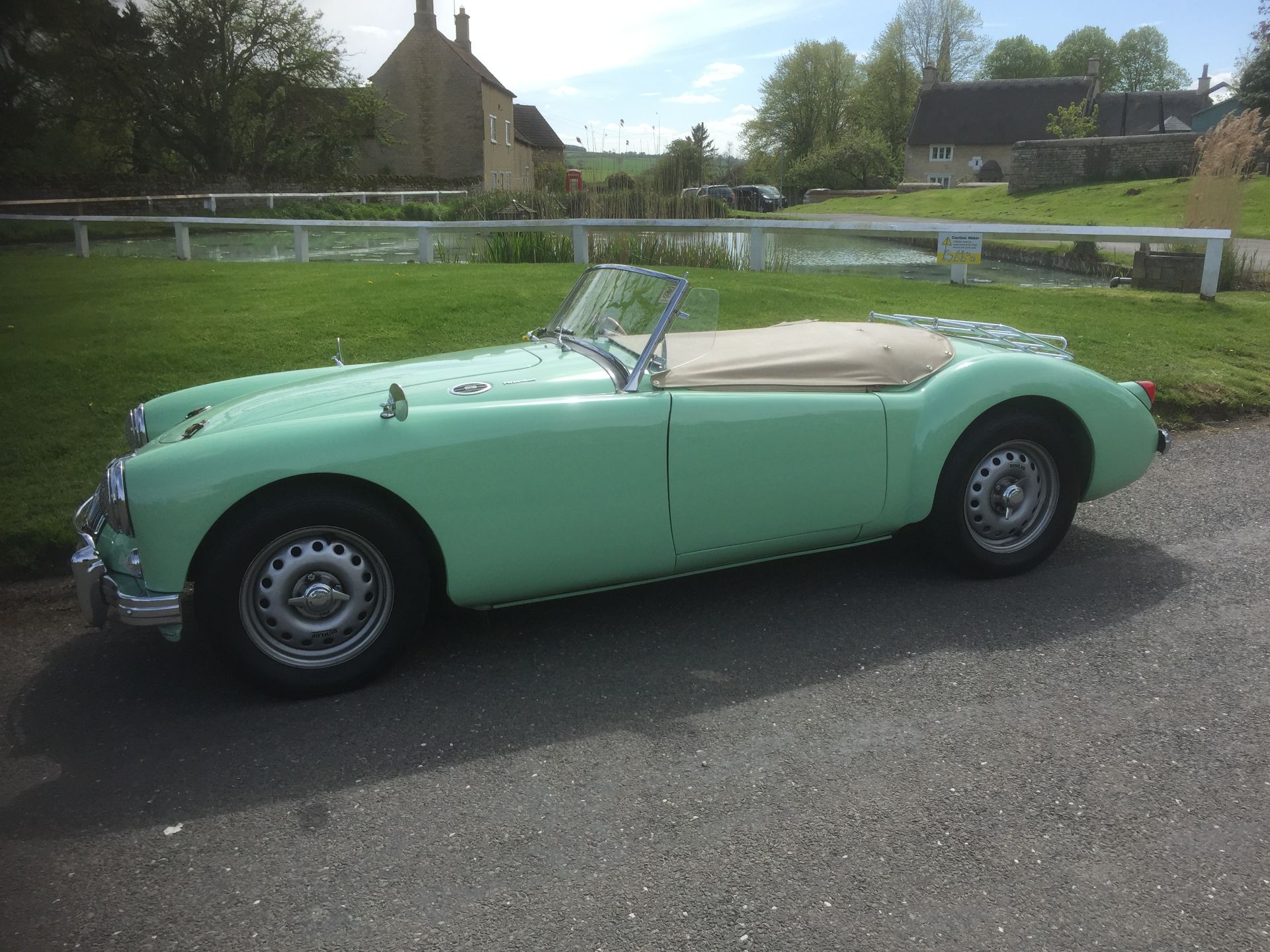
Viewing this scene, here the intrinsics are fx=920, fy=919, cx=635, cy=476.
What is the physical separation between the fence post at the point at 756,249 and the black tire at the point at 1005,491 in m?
8.77

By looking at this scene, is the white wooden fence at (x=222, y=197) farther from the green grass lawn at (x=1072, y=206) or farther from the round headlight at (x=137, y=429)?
the green grass lawn at (x=1072, y=206)

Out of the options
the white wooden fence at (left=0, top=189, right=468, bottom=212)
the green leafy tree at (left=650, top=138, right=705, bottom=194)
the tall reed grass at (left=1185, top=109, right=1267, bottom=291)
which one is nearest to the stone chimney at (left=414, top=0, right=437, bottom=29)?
the white wooden fence at (left=0, top=189, right=468, bottom=212)

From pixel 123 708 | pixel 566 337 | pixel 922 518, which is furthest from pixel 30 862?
pixel 922 518

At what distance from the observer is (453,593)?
3.20m

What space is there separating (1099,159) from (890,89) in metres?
43.0

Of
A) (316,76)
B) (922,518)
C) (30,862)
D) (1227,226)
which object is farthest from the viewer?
(316,76)

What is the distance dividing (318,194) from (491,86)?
22.3m

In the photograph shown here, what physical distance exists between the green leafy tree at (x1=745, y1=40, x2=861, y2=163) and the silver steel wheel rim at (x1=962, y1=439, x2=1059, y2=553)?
73151mm

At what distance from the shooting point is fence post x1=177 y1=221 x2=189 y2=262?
45.7 feet

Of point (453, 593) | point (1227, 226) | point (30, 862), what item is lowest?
point (30, 862)

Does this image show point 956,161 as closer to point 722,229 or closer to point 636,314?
point 722,229

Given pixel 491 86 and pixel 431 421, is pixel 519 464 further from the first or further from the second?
pixel 491 86

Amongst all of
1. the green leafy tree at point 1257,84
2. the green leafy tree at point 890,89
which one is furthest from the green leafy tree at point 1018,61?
the green leafy tree at point 1257,84

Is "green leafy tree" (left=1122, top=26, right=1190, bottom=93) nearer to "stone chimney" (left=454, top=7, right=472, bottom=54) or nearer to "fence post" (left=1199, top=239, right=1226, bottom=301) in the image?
"stone chimney" (left=454, top=7, right=472, bottom=54)
